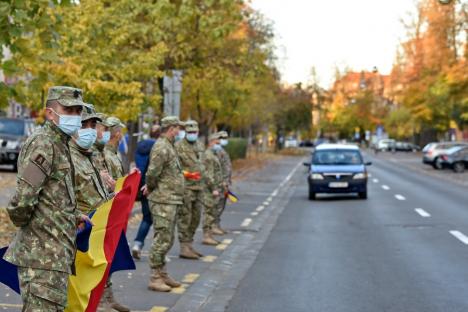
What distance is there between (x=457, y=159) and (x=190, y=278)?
38297mm

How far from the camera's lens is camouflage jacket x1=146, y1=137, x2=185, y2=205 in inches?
366

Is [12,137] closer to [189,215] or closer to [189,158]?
[189,158]

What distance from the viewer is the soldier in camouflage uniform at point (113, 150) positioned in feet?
27.4

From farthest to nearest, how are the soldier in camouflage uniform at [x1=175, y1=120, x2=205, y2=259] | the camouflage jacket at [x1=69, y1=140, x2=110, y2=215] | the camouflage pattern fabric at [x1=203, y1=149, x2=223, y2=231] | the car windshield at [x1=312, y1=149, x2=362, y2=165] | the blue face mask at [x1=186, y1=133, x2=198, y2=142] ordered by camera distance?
1. the car windshield at [x1=312, y1=149, x2=362, y2=165]
2. the camouflage pattern fabric at [x1=203, y1=149, x2=223, y2=231]
3. the blue face mask at [x1=186, y1=133, x2=198, y2=142]
4. the soldier in camouflage uniform at [x1=175, y1=120, x2=205, y2=259]
5. the camouflage jacket at [x1=69, y1=140, x2=110, y2=215]

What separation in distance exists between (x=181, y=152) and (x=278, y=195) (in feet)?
53.5

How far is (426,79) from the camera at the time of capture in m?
56.8

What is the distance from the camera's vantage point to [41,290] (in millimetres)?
5051

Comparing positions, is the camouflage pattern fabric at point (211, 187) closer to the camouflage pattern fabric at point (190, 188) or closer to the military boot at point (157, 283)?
the camouflage pattern fabric at point (190, 188)

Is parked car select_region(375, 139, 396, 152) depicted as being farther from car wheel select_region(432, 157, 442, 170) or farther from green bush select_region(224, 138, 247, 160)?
car wheel select_region(432, 157, 442, 170)

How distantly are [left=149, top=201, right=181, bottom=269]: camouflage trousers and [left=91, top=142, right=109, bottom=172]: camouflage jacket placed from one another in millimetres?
1371

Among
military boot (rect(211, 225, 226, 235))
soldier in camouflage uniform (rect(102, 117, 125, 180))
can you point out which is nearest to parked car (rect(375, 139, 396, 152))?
military boot (rect(211, 225, 226, 235))

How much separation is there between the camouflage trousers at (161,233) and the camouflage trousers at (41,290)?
4017 mm

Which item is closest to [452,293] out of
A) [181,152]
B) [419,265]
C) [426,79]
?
[419,265]

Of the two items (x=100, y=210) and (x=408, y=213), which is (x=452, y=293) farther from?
(x=408, y=213)
